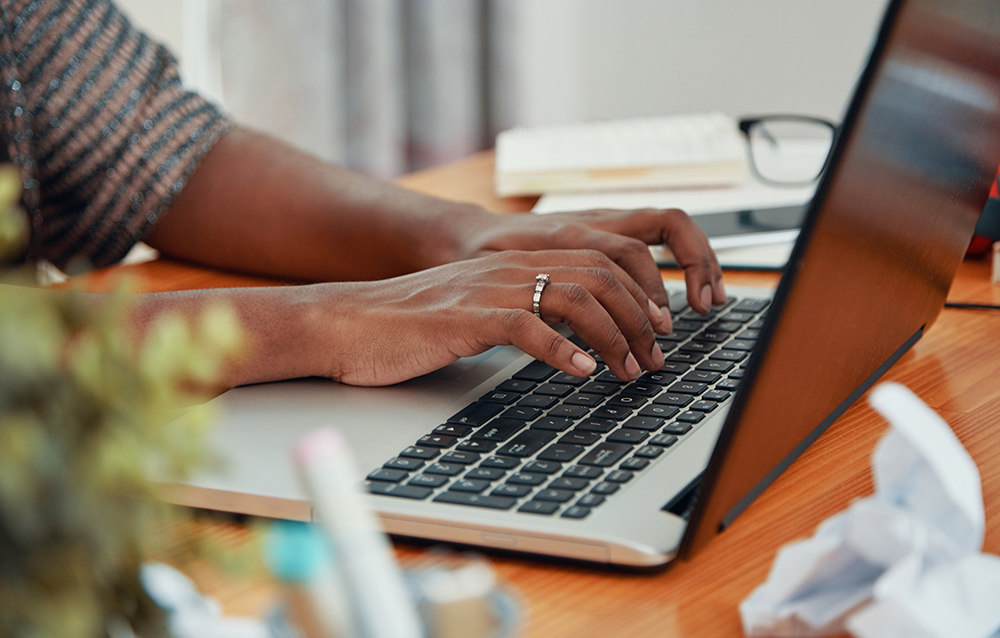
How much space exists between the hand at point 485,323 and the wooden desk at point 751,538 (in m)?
0.13

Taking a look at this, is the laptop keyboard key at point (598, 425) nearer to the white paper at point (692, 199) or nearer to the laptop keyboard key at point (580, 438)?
the laptop keyboard key at point (580, 438)

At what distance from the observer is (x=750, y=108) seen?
2.14 m

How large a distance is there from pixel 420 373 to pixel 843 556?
302 mm

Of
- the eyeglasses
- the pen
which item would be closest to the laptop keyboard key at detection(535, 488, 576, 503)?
the pen

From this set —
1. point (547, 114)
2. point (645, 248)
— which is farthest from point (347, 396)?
point (547, 114)

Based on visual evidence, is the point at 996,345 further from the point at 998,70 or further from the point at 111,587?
the point at 111,587

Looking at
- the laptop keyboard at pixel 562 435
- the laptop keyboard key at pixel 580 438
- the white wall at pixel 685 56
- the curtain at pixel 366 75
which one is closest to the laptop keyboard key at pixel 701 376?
the laptop keyboard at pixel 562 435

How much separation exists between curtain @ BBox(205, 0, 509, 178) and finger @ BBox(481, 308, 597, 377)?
57.6 inches

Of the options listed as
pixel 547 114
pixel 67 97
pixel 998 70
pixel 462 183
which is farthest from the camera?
pixel 547 114

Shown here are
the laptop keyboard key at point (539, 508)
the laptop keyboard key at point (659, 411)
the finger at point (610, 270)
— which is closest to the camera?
the laptop keyboard key at point (539, 508)

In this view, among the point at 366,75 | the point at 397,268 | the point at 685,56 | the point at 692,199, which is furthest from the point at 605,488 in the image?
the point at 685,56

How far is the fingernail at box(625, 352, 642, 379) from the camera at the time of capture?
0.55m

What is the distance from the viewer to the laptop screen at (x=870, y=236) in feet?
1.09

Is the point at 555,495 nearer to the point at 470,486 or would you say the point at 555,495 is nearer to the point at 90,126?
the point at 470,486
